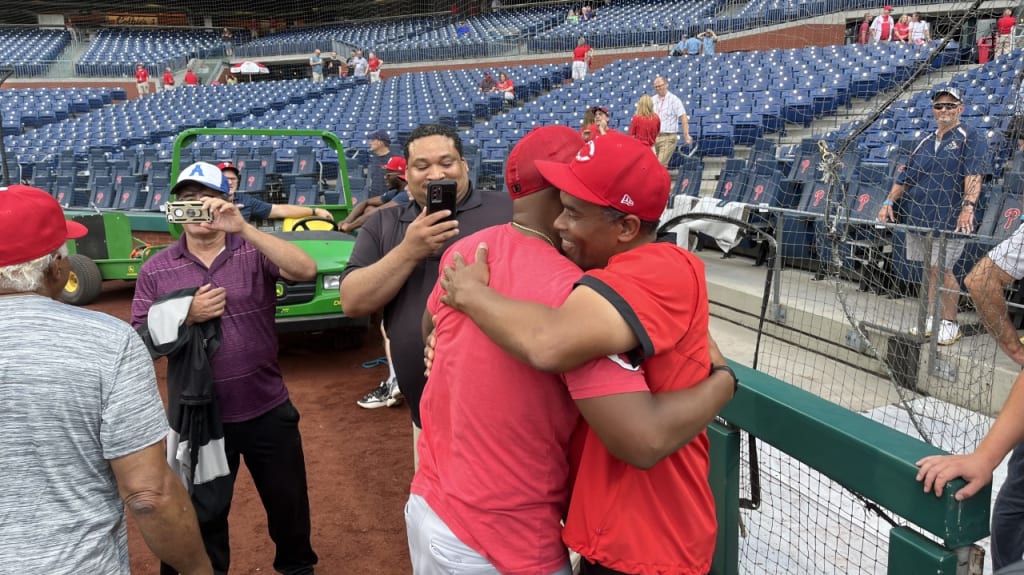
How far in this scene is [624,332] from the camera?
1.28m

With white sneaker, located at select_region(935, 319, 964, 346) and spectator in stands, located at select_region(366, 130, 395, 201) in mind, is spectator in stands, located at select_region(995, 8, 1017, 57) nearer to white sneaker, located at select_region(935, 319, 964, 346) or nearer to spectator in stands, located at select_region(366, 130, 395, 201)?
white sneaker, located at select_region(935, 319, 964, 346)

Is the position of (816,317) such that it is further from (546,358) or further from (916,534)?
(546,358)

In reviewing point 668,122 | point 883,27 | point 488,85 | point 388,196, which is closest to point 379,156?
point 388,196

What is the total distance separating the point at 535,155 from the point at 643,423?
65 centimetres

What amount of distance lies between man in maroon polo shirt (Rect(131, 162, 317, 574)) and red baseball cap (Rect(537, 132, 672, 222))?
1739 mm

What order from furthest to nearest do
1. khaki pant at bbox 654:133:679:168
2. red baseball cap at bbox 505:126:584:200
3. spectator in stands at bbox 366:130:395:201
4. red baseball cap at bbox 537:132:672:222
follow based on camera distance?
khaki pant at bbox 654:133:679:168, spectator in stands at bbox 366:130:395:201, red baseball cap at bbox 505:126:584:200, red baseball cap at bbox 537:132:672:222

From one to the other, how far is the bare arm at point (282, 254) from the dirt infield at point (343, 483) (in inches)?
56.5

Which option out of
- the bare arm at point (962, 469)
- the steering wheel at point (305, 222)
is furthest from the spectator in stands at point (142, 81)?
the bare arm at point (962, 469)

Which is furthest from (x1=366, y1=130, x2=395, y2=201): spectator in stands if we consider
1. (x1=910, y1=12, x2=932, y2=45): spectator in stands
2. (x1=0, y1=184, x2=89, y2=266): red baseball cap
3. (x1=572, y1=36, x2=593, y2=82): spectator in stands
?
(x1=572, y1=36, x2=593, y2=82): spectator in stands

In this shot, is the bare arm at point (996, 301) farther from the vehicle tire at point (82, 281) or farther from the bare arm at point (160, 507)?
the vehicle tire at point (82, 281)

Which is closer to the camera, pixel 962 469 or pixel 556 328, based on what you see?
pixel 556 328

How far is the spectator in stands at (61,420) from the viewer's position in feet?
5.31

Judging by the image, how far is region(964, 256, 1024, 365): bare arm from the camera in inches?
93.4

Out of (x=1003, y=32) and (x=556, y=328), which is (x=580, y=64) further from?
(x=556, y=328)
